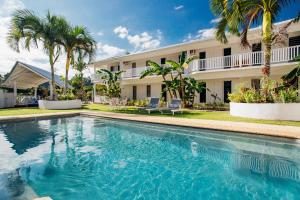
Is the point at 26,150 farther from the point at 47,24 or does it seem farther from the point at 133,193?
the point at 47,24

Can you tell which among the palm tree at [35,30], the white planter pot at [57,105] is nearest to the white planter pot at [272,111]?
the white planter pot at [57,105]

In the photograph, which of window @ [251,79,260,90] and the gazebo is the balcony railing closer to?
window @ [251,79,260,90]

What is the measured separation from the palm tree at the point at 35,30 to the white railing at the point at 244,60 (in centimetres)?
1347

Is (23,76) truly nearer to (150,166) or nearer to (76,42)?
(76,42)

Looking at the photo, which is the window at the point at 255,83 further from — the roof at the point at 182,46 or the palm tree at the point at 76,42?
the palm tree at the point at 76,42

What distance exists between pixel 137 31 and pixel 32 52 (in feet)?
40.4

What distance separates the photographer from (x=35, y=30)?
1944cm

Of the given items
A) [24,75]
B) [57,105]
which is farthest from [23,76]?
[57,105]

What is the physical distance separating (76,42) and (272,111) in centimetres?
1857

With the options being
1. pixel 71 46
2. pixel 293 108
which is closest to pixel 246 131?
pixel 293 108

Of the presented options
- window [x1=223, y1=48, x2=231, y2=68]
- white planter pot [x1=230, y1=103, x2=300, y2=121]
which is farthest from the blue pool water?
window [x1=223, y1=48, x2=231, y2=68]

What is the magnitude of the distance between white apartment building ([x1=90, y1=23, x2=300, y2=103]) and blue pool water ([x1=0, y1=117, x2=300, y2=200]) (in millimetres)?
10699

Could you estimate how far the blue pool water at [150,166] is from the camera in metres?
4.52

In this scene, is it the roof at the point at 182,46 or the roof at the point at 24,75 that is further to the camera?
Answer: the roof at the point at 24,75
